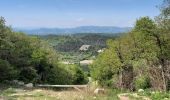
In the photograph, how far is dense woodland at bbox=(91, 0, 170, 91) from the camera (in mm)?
30328

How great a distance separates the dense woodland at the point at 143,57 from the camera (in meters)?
30.3

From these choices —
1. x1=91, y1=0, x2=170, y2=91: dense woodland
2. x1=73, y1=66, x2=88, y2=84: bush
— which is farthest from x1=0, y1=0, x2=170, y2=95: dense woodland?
x1=73, y1=66, x2=88, y2=84: bush

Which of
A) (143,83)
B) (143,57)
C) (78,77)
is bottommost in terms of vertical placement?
(78,77)

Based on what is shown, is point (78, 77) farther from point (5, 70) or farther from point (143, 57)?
point (143, 57)

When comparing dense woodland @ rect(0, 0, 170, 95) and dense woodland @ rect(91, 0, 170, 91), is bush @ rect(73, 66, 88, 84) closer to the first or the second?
dense woodland @ rect(0, 0, 170, 95)

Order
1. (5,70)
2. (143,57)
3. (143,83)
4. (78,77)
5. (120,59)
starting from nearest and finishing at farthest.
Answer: (143,57) < (143,83) < (120,59) < (5,70) < (78,77)

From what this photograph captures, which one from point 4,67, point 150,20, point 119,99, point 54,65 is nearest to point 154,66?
point 150,20

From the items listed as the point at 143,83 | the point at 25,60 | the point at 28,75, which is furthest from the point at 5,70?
the point at 143,83

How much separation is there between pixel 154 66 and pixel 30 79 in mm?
21627

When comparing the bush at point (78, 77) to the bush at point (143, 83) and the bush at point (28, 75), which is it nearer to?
the bush at point (28, 75)

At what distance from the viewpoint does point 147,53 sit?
108 feet

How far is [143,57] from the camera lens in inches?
1366

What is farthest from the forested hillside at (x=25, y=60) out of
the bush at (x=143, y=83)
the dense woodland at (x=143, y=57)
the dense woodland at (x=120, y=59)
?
the bush at (x=143, y=83)

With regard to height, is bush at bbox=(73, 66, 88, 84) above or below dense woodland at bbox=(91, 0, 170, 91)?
below
